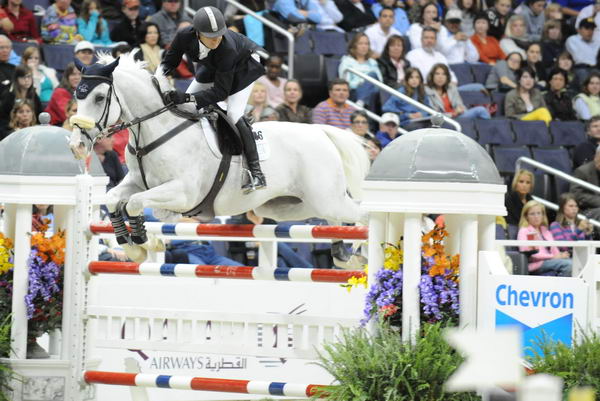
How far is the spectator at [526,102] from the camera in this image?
11086 millimetres

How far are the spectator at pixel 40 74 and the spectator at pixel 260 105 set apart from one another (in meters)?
1.77

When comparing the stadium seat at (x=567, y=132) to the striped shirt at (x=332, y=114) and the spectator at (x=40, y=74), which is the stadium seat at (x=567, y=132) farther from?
the spectator at (x=40, y=74)

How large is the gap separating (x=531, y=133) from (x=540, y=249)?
9.34ft

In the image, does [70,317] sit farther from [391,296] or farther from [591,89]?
[591,89]

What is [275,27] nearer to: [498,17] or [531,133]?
[531,133]

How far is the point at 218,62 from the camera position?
5.27 m

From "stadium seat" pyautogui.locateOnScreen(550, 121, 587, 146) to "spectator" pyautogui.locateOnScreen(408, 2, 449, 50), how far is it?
5.54 feet

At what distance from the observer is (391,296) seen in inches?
169

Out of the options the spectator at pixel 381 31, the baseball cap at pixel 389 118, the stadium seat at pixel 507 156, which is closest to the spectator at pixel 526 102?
the stadium seat at pixel 507 156

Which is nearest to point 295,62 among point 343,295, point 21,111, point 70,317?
point 21,111

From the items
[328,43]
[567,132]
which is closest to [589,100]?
[567,132]

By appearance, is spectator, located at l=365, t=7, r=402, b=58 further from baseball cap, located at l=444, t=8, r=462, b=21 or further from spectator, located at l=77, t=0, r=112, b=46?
spectator, located at l=77, t=0, r=112, b=46

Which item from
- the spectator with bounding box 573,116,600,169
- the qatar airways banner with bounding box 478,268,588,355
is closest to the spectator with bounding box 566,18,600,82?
the spectator with bounding box 573,116,600,169

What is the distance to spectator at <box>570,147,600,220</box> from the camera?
9.36 m
